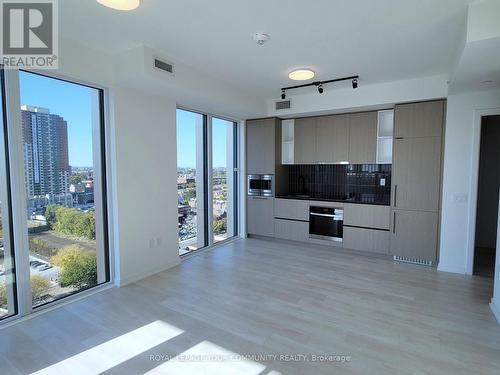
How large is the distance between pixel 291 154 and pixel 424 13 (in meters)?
3.28

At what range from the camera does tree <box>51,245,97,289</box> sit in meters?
3.02

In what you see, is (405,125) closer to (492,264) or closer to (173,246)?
(492,264)

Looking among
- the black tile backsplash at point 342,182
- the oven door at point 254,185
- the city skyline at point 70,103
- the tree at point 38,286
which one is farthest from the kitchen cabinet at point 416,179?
the tree at point 38,286

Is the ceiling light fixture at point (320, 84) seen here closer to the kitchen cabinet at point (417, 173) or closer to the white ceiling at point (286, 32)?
the white ceiling at point (286, 32)

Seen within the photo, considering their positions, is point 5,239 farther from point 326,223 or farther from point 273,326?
point 326,223

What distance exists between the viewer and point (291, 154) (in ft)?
17.7

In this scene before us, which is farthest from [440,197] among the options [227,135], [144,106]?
[144,106]

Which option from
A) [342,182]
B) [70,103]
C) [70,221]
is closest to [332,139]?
[342,182]

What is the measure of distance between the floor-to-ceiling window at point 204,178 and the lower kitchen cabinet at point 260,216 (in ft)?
1.29

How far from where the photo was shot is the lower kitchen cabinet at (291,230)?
512cm

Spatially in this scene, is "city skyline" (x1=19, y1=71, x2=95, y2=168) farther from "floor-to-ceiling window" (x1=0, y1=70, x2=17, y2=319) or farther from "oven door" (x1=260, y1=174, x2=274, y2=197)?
"oven door" (x1=260, y1=174, x2=274, y2=197)

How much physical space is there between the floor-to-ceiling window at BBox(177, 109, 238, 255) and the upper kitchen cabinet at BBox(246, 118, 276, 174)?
32 centimetres

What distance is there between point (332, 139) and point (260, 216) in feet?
6.66

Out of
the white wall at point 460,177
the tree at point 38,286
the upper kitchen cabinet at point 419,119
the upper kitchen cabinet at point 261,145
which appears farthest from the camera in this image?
the upper kitchen cabinet at point 261,145
